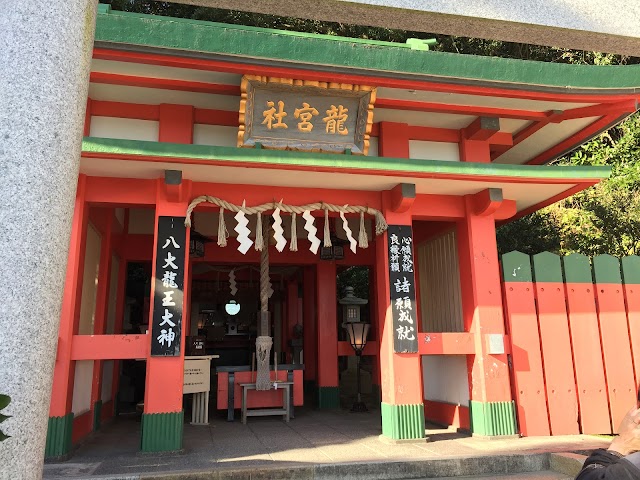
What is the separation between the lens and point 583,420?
7043 millimetres

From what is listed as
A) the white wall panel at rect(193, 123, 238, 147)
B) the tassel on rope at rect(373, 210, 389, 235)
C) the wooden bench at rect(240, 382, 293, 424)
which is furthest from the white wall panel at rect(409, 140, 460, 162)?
the wooden bench at rect(240, 382, 293, 424)

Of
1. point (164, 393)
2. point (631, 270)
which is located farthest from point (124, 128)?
point (631, 270)

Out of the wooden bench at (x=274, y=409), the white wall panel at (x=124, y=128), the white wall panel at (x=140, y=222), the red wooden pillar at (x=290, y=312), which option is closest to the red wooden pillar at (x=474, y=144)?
the white wall panel at (x=124, y=128)

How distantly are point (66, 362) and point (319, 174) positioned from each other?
12.6ft

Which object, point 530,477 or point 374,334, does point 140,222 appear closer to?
point 374,334

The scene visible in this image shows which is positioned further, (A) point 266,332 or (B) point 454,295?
(A) point 266,332

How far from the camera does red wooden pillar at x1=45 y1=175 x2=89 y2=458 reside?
5859mm

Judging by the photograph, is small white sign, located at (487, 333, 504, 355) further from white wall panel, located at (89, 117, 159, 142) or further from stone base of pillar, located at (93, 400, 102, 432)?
→ stone base of pillar, located at (93, 400, 102, 432)

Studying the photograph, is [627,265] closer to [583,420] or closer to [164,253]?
[583,420]

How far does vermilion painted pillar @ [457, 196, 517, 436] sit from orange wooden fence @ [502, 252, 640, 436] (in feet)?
0.64

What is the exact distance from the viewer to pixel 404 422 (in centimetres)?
663

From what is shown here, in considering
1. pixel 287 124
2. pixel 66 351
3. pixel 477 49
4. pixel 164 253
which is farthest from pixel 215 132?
pixel 477 49

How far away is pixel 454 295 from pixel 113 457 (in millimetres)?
5372

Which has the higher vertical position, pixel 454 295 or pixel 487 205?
pixel 487 205
